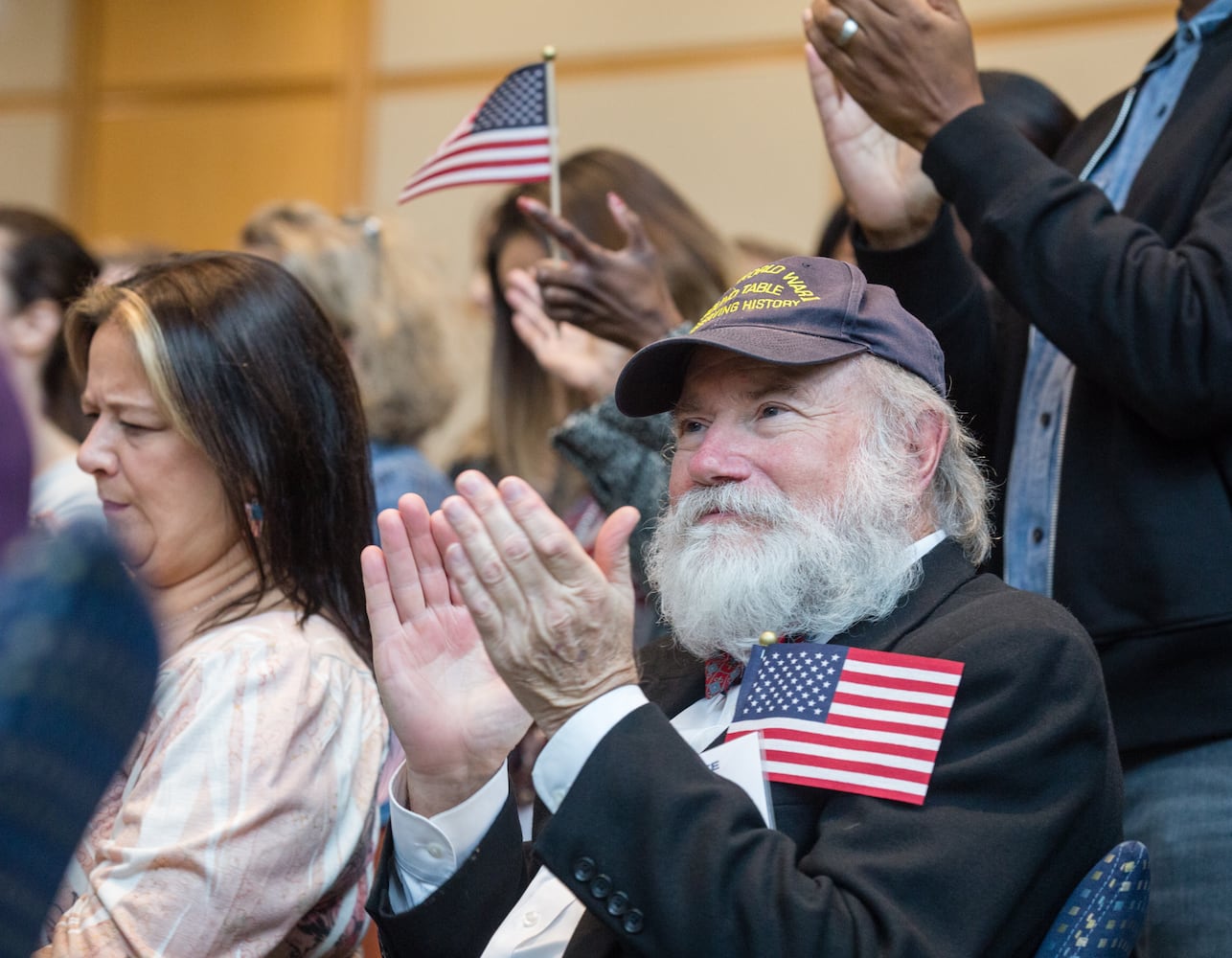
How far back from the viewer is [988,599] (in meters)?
1.86

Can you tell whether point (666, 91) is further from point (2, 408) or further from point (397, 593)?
point (2, 408)

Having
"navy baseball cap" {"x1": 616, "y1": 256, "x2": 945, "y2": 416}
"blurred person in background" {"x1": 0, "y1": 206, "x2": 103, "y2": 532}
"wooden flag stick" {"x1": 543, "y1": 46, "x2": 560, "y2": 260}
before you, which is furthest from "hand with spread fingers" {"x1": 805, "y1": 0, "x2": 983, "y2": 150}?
"blurred person in background" {"x1": 0, "y1": 206, "x2": 103, "y2": 532}

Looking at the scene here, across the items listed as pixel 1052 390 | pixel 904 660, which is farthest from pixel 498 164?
pixel 904 660

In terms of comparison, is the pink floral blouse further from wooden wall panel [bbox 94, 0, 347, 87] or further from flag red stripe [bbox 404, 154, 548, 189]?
wooden wall panel [bbox 94, 0, 347, 87]

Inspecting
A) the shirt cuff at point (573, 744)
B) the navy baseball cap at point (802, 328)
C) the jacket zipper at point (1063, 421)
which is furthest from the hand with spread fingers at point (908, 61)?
the shirt cuff at point (573, 744)

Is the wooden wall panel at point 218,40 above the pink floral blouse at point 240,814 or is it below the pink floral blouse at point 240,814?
above

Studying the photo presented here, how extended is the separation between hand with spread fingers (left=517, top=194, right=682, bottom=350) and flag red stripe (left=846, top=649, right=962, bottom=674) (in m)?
1.10

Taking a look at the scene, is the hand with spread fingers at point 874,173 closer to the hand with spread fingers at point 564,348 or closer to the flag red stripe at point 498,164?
the flag red stripe at point 498,164

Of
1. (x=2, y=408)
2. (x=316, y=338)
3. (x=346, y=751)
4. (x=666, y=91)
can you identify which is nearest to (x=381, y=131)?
(x=666, y=91)

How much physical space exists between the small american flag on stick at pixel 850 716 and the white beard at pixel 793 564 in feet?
0.22

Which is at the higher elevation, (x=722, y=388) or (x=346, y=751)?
(x=722, y=388)

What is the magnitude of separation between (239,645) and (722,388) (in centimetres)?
75

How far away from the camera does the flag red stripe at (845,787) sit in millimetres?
1666

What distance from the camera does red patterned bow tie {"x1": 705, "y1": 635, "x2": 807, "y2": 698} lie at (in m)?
1.99
